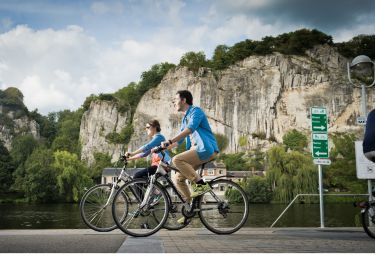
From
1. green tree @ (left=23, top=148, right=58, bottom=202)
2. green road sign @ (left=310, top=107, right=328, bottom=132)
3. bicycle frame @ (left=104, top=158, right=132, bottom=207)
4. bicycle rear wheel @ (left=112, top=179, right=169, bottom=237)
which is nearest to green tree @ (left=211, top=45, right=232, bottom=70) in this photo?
green tree @ (left=23, top=148, right=58, bottom=202)

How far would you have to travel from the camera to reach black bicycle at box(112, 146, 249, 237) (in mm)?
3555

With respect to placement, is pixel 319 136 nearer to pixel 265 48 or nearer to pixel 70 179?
pixel 70 179

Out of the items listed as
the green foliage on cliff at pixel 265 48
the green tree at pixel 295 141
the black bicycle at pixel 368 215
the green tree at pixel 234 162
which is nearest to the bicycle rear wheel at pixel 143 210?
the black bicycle at pixel 368 215

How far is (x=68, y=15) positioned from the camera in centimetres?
378

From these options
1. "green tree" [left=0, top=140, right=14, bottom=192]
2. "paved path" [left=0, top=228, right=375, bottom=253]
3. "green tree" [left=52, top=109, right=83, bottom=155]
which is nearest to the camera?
"paved path" [left=0, top=228, right=375, bottom=253]

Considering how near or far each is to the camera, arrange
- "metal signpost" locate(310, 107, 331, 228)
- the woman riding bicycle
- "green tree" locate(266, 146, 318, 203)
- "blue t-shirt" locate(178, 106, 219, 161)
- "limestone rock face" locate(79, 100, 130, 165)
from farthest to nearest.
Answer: "limestone rock face" locate(79, 100, 130, 165), "green tree" locate(266, 146, 318, 203), "metal signpost" locate(310, 107, 331, 228), the woman riding bicycle, "blue t-shirt" locate(178, 106, 219, 161)

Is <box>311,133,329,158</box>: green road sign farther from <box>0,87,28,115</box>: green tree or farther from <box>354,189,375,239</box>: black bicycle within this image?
<box>0,87,28,115</box>: green tree

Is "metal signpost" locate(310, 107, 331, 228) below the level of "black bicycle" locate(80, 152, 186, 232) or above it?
above

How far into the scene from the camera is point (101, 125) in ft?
204

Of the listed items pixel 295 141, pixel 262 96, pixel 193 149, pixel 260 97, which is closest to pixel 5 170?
pixel 295 141

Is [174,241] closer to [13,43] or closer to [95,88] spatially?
[95,88]

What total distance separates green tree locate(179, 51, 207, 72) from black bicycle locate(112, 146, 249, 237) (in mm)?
57375

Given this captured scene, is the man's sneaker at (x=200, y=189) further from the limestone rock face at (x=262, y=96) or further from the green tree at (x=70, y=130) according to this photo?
the limestone rock face at (x=262, y=96)

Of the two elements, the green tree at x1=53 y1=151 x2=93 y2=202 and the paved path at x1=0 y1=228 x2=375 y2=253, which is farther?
the green tree at x1=53 y1=151 x2=93 y2=202
